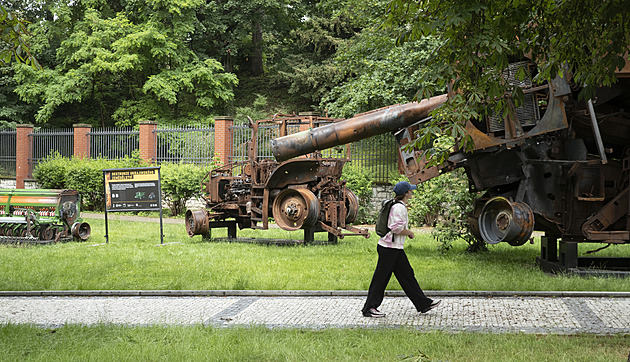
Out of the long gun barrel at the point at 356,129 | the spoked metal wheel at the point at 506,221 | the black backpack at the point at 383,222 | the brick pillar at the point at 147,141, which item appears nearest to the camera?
the black backpack at the point at 383,222

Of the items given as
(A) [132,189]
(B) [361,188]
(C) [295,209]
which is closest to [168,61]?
(B) [361,188]

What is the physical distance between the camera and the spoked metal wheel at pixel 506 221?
1044 centimetres

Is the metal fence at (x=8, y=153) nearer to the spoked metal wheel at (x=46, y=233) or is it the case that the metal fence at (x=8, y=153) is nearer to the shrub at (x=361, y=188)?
the shrub at (x=361, y=188)

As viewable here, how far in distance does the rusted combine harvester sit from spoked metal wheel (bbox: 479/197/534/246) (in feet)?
0.05

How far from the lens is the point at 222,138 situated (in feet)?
87.2

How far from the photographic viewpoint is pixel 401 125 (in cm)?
1272

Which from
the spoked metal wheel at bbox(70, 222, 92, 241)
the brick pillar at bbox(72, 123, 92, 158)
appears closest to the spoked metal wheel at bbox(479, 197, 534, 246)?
the spoked metal wheel at bbox(70, 222, 92, 241)

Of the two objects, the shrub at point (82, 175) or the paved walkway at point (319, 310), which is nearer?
the paved walkway at point (319, 310)

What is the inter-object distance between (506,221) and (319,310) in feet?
13.6

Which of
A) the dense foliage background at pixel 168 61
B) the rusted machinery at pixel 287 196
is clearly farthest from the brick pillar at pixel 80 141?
the rusted machinery at pixel 287 196

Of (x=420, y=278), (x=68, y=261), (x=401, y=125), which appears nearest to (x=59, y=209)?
(x=68, y=261)

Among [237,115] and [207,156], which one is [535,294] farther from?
[237,115]

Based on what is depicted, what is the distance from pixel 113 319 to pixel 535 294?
18.0ft

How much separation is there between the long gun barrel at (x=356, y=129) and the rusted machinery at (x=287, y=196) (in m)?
0.50
